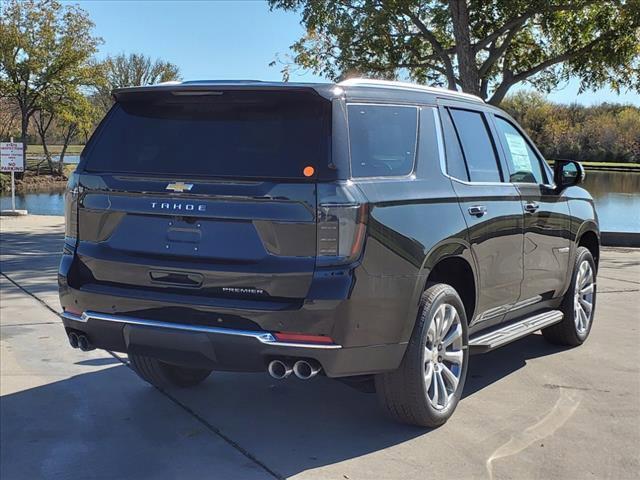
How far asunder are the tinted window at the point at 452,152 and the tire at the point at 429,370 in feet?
2.47

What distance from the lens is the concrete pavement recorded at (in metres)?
3.65

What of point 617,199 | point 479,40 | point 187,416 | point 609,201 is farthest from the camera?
point 617,199

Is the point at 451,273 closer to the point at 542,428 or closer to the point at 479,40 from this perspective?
the point at 542,428

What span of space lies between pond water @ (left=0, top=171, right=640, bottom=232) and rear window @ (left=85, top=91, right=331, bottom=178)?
1361 cm

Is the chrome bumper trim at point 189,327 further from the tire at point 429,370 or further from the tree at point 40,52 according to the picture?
the tree at point 40,52

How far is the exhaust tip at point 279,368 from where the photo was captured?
11.3ft

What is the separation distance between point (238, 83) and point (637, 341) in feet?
14.8

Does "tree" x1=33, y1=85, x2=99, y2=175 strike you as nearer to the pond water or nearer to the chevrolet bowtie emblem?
the pond water

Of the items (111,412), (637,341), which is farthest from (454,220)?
(637,341)

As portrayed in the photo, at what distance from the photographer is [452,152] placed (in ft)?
14.6

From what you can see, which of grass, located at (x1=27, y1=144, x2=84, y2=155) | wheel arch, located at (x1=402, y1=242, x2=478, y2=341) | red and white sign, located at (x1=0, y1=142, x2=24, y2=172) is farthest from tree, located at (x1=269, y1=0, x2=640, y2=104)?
grass, located at (x1=27, y1=144, x2=84, y2=155)

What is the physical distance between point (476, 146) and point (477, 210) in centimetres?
58

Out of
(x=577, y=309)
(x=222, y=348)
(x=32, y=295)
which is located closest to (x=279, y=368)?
(x=222, y=348)

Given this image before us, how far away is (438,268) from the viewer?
426 cm
